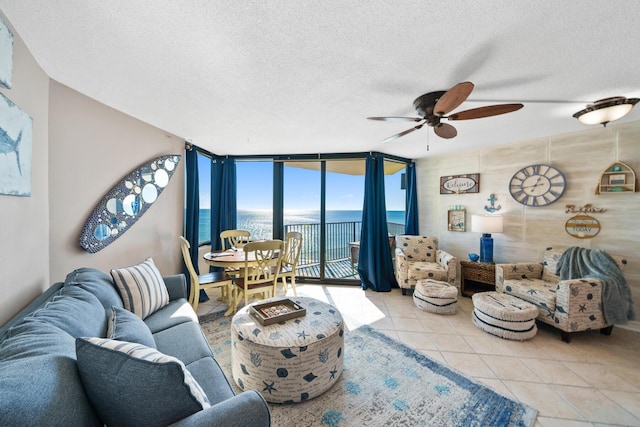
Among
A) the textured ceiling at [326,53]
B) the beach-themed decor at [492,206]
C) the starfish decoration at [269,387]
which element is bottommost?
the starfish decoration at [269,387]

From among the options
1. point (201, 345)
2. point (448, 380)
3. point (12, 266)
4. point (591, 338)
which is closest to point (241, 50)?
point (12, 266)

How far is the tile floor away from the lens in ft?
5.24

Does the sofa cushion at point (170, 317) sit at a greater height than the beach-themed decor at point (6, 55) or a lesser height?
lesser

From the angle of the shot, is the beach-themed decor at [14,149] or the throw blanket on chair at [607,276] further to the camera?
the throw blanket on chair at [607,276]

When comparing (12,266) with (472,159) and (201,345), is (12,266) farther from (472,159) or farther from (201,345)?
(472,159)

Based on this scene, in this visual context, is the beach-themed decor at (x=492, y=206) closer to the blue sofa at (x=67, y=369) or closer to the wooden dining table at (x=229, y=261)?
the wooden dining table at (x=229, y=261)

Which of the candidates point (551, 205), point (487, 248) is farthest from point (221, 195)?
point (551, 205)

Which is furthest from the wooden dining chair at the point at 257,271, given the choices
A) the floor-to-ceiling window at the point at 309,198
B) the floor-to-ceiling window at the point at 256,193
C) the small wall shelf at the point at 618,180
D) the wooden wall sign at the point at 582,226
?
the small wall shelf at the point at 618,180

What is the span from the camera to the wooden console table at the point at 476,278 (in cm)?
335

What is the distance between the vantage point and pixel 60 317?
1057 mm

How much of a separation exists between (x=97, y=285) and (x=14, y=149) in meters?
0.88

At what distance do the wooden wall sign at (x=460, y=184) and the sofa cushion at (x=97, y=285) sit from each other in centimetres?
458

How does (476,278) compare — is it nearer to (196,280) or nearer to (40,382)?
(196,280)

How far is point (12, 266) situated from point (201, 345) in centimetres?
113
